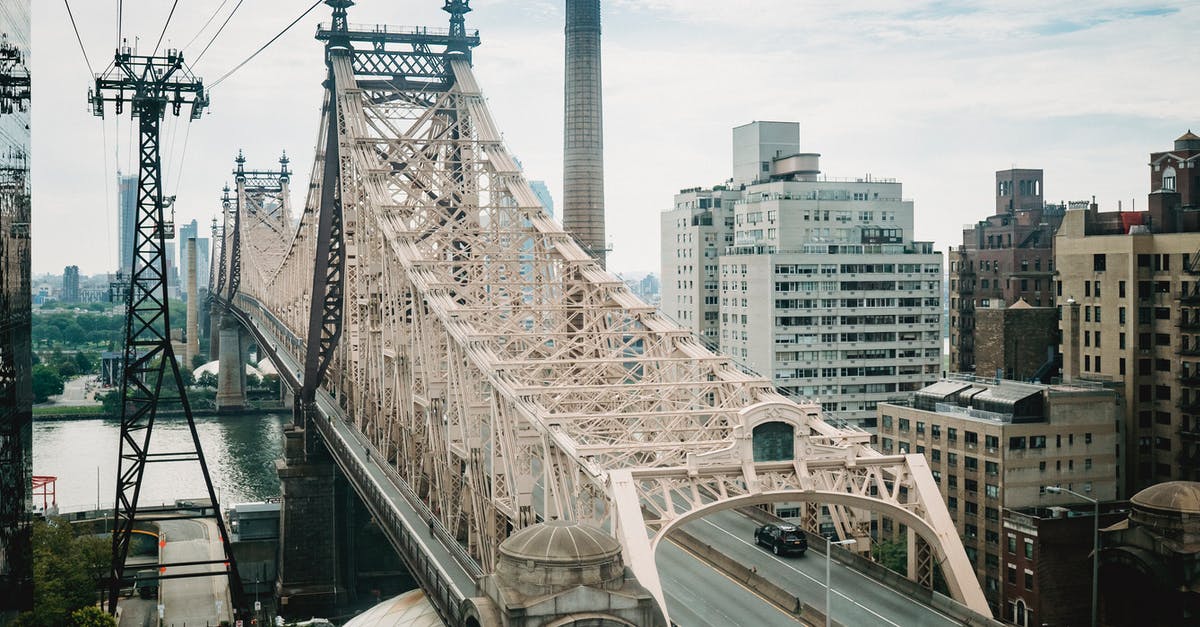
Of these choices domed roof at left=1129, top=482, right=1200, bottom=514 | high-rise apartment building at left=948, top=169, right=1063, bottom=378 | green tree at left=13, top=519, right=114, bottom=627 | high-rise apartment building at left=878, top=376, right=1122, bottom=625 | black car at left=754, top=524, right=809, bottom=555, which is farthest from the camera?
high-rise apartment building at left=948, top=169, right=1063, bottom=378

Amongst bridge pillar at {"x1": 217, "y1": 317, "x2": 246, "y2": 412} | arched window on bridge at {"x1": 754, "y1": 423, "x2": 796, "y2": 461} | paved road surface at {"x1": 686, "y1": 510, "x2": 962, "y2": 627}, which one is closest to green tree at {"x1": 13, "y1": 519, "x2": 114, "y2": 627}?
paved road surface at {"x1": 686, "y1": 510, "x2": 962, "y2": 627}

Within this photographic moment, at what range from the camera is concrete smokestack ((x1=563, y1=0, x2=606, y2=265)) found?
340 ft

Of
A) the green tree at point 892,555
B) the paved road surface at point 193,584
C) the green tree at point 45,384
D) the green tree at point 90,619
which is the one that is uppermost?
the green tree at point 45,384

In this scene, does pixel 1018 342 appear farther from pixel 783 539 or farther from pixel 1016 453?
pixel 783 539

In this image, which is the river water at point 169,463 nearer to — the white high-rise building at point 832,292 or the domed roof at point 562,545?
the white high-rise building at point 832,292

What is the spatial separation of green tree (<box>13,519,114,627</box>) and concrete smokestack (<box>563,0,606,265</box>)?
49139 millimetres

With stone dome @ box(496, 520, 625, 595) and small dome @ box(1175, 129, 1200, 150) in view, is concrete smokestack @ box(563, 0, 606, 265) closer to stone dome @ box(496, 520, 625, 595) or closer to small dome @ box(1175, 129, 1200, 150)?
small dome @ box(1175, 129, 1200, 150)

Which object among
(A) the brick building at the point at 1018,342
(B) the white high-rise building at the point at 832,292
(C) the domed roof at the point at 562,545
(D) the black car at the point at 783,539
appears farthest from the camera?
(B) the white high-rise building at the point at 832,292

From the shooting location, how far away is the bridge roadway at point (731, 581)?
1511 inches

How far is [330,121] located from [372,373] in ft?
49.4

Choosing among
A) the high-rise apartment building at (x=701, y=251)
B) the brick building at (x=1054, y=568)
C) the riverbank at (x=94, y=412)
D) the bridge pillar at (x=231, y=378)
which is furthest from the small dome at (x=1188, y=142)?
the bridge pillar at (x=231, y=378)

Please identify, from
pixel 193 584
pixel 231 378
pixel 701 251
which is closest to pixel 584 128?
pixel 701 251

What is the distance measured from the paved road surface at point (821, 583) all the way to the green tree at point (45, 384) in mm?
126542

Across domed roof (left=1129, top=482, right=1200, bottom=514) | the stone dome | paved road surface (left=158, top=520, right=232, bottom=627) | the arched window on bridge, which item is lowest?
paved road surface (left=158, top=520, right=232, bottom=627)
